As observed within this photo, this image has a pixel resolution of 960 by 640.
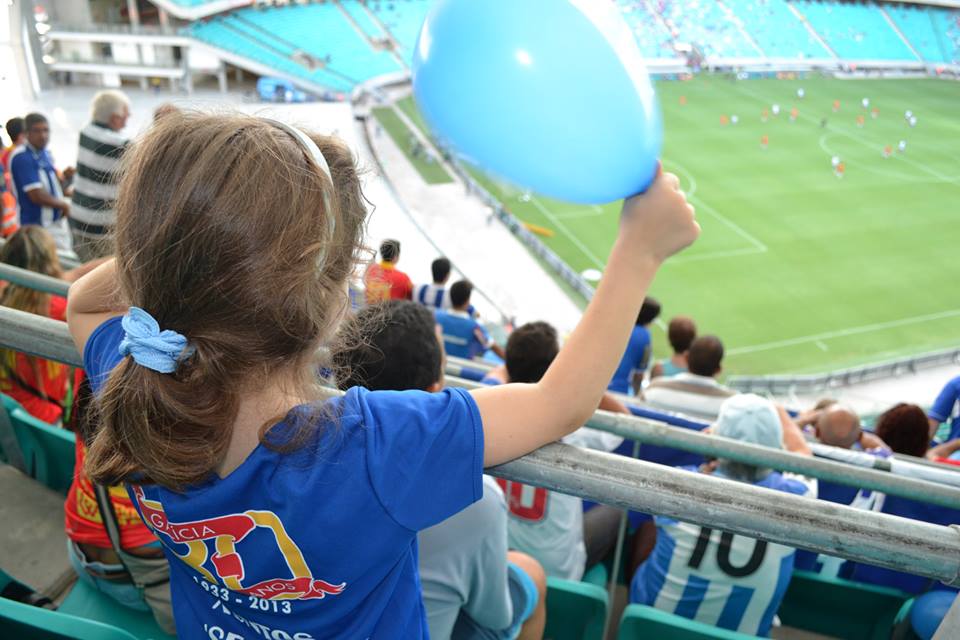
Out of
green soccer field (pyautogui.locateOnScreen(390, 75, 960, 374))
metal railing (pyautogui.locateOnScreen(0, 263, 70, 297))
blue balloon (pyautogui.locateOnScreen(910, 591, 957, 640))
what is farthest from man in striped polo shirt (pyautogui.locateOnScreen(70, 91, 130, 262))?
green soccer field (pyautogui.locateOnScreen(390, 75, 960, 374))

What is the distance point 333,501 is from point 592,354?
15.2 inches

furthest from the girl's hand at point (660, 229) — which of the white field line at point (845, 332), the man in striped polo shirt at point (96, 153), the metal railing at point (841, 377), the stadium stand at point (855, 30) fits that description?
the stadium stand at point (855, 30)

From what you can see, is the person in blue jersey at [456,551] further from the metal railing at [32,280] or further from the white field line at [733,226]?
the white field line at [733,226]

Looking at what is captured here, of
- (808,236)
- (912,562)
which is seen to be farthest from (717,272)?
(912,562)

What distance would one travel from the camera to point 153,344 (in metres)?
0.87

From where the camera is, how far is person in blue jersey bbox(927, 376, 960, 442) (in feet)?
15.4

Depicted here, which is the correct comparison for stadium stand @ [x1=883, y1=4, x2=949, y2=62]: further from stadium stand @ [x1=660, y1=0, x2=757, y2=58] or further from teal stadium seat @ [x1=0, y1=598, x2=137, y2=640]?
teal stadium seat @ [x1=0, y1=598, x2=137, y2=640]

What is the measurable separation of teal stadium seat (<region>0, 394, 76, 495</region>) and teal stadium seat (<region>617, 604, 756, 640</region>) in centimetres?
168

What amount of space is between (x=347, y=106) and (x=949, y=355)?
1877 centimetres

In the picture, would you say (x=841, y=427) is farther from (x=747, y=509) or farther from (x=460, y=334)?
(x=747, y=509)

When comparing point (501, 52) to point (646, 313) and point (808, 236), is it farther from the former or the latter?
A: point (808, 236)

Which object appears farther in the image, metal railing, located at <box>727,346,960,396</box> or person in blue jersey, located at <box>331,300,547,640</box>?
metal railing, located at <box>727,346,960,396</box>

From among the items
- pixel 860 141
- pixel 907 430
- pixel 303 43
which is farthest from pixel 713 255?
pixel 303 43

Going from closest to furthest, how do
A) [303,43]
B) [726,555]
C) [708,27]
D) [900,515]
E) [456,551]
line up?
1. [456,551]
2. [726,555]
3. [900,515]
4. [303,43]
5. [708,27]
